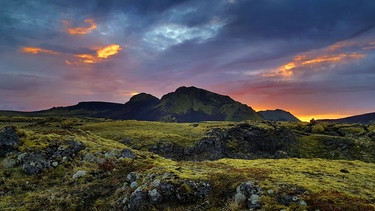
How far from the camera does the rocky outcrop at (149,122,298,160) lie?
270ft

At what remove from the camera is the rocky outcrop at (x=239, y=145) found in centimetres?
8244

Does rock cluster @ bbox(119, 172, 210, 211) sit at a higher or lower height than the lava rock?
lower

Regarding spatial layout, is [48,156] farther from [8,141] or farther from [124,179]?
[124,179]

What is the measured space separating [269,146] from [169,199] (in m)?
89.2

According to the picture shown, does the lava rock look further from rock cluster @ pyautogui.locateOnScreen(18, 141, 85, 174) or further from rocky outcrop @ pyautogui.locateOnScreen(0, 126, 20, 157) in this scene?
rocky outcrop @ pyautogui.locateOnScreen(0, 126, 20, 157)

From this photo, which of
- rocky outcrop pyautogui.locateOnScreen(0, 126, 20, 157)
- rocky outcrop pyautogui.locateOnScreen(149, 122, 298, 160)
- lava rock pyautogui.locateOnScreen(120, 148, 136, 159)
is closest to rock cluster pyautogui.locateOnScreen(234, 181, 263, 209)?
lava rock pyautogui.locateOnScreen(120, 148, 136, 159)

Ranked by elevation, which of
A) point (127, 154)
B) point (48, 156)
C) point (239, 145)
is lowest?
point (239, 145)

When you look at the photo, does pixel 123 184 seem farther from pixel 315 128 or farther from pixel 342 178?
pixel 315 128

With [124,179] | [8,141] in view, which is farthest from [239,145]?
[8,141]

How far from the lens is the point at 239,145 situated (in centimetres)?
9762

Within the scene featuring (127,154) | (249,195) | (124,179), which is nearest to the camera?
(249,195)

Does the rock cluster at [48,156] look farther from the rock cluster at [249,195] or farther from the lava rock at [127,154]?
the rock cluster at [249,195]

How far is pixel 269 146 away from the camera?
339 ft

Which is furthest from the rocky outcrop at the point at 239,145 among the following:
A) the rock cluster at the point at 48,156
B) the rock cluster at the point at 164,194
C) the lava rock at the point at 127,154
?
the rock cluster at the point at 164,194
